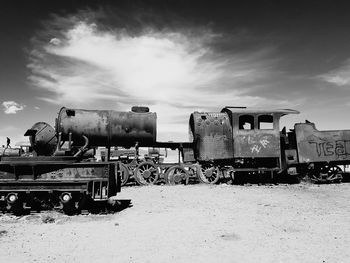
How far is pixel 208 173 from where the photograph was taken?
1480 centimetres

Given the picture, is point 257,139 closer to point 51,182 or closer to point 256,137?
point 256,137

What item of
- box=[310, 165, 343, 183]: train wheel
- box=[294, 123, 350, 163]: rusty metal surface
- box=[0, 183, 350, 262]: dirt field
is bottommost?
box=[0, 183, 350, 262]: dirt field

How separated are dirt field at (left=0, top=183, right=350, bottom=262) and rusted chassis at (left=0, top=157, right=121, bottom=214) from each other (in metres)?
0.46

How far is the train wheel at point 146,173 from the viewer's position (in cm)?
1454

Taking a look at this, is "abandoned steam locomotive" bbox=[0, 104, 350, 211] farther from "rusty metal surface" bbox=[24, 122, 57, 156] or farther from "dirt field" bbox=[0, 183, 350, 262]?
"dirt field" bbox=[0, 183, 350, 262]

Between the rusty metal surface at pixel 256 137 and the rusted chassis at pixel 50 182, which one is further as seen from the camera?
the rusty metal surface at pixel 256 137

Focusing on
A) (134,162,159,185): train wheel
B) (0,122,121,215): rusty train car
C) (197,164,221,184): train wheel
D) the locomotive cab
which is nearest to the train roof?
the locomotive cab

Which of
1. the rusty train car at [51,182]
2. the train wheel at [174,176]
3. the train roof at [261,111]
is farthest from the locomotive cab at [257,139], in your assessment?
the rusty train car at [51,182]

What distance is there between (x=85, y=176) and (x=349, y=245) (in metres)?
6.78

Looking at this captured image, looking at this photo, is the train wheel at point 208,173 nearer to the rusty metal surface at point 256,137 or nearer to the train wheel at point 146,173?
the rusty metal surface at point 256,137

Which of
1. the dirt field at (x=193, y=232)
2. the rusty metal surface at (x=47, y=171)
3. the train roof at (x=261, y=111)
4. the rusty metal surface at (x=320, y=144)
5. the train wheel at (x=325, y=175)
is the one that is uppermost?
the train roof at (x=261, y=111)

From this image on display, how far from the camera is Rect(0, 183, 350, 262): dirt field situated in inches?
208

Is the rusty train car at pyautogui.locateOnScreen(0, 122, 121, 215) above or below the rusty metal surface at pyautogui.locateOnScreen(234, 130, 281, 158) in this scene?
below

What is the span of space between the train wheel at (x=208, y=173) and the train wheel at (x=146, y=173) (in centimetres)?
214
